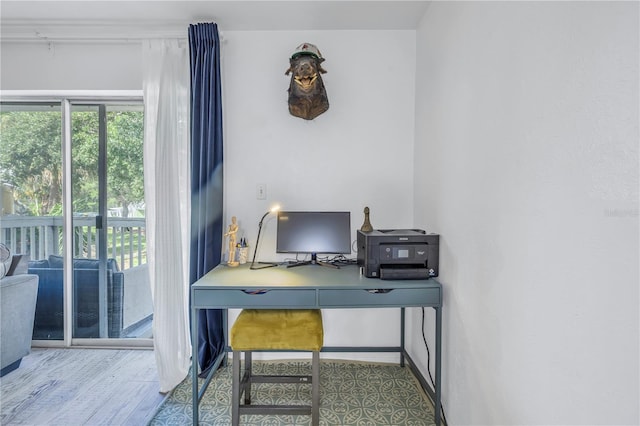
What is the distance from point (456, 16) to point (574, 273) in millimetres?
1357

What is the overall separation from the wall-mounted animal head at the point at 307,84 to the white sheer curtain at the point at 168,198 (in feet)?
2.55

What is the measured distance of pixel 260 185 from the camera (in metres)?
2.19

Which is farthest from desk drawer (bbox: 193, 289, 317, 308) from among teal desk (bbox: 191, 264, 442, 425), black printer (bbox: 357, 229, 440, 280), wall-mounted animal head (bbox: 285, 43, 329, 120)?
wall-mounted animal head (bbox: 285, 43, 329, 120)

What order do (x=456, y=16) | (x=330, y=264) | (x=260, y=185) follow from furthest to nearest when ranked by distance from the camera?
(x=260, y=185)
(x=330, y=264)
(x=456, y=16)

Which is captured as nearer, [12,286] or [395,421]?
[395,421]

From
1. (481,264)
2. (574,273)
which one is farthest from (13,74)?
(574,273)

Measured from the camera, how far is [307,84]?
1.94m

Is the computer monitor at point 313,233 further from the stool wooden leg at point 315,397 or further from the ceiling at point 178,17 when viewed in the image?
the ceiling at point 178,17

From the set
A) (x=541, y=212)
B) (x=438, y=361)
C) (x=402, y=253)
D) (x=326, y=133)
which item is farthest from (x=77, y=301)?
(x=541, y=212)

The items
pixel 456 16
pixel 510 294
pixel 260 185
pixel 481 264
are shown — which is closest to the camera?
pixel 510 294

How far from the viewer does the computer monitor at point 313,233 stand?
6.67 feet

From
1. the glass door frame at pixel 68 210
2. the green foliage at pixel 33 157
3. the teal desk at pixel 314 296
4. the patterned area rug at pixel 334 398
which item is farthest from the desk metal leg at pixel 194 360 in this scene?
the green foliage at pixel 33 157

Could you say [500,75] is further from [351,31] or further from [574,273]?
[351,31]

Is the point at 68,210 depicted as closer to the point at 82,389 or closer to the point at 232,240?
the point at 82,389
